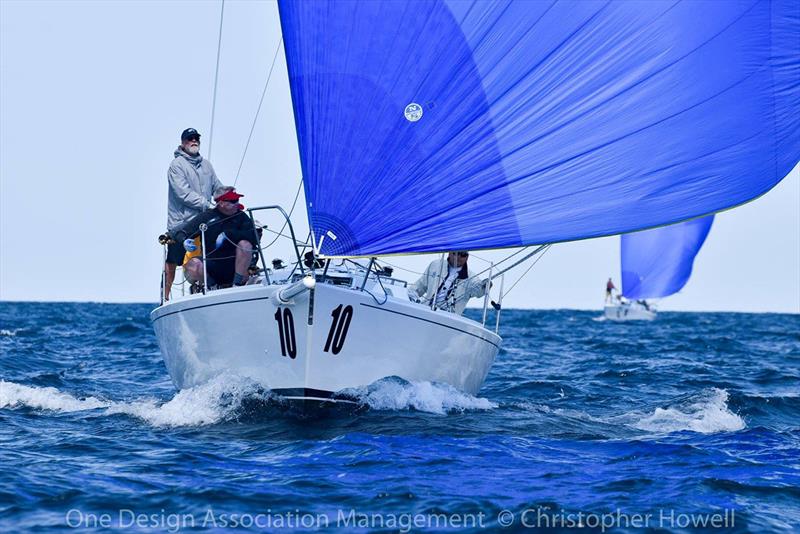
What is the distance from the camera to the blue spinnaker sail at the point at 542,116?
7.30 meters

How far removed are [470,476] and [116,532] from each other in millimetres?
2428

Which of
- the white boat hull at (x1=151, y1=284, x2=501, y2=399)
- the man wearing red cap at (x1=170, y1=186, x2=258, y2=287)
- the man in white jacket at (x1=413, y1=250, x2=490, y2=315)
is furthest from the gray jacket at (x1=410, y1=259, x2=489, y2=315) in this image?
the man wearing red cap at (x1=170, y1=186, x2=258, y2=287)

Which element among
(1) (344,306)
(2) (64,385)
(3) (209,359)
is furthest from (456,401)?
(2) (64,385)

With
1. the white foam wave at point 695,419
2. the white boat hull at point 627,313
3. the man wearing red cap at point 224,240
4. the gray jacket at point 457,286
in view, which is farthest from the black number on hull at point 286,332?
the white boat hull at point 627,313

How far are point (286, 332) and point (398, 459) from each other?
1742 mm

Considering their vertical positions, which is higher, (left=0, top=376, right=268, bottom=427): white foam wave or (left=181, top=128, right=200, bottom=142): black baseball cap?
(left=181, top=128, right=200, bottom=142): black baseball cap

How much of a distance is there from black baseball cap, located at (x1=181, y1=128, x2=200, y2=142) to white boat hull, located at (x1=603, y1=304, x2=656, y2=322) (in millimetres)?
44515

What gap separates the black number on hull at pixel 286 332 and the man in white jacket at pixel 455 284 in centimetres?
214

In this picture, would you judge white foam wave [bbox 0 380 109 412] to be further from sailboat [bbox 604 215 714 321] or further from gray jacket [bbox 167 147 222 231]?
sailboat [bbox 604 215 714 321]

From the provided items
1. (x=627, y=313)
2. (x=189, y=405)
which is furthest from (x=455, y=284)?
(x=627, y=313)

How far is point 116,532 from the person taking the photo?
16.6ft

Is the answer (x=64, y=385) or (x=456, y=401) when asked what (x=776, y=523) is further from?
(x=64, y=385)

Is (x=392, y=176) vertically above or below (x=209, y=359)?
above

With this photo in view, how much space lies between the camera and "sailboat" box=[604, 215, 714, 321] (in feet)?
111
